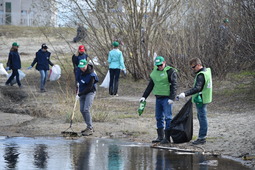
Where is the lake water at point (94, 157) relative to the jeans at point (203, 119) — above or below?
below

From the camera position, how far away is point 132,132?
1272cm

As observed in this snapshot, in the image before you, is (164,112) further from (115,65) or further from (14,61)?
(14,61)

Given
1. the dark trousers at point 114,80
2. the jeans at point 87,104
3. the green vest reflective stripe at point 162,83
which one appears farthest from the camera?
the dark trousers at point 114,80

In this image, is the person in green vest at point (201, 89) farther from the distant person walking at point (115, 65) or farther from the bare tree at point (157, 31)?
the distant person walking at point (115, 65)

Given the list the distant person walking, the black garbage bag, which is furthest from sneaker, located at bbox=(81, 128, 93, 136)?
the distant person walking

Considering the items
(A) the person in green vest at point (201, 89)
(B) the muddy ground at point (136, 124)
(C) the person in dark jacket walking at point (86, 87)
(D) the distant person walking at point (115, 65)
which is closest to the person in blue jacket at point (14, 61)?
(B) the muddy ground at point (136, 124)

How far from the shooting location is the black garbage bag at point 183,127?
11.0 metres

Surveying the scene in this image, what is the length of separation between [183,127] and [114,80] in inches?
341

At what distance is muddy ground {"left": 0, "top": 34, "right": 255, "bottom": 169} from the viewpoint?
36.5ft

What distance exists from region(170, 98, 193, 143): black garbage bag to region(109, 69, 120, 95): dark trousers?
27.3 feet

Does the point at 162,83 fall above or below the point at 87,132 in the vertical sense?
above

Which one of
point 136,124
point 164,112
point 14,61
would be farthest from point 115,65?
point 164,112

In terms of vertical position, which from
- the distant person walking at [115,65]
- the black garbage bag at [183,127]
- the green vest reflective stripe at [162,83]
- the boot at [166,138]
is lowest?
the boot at [166,138]

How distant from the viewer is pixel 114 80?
19453mm
